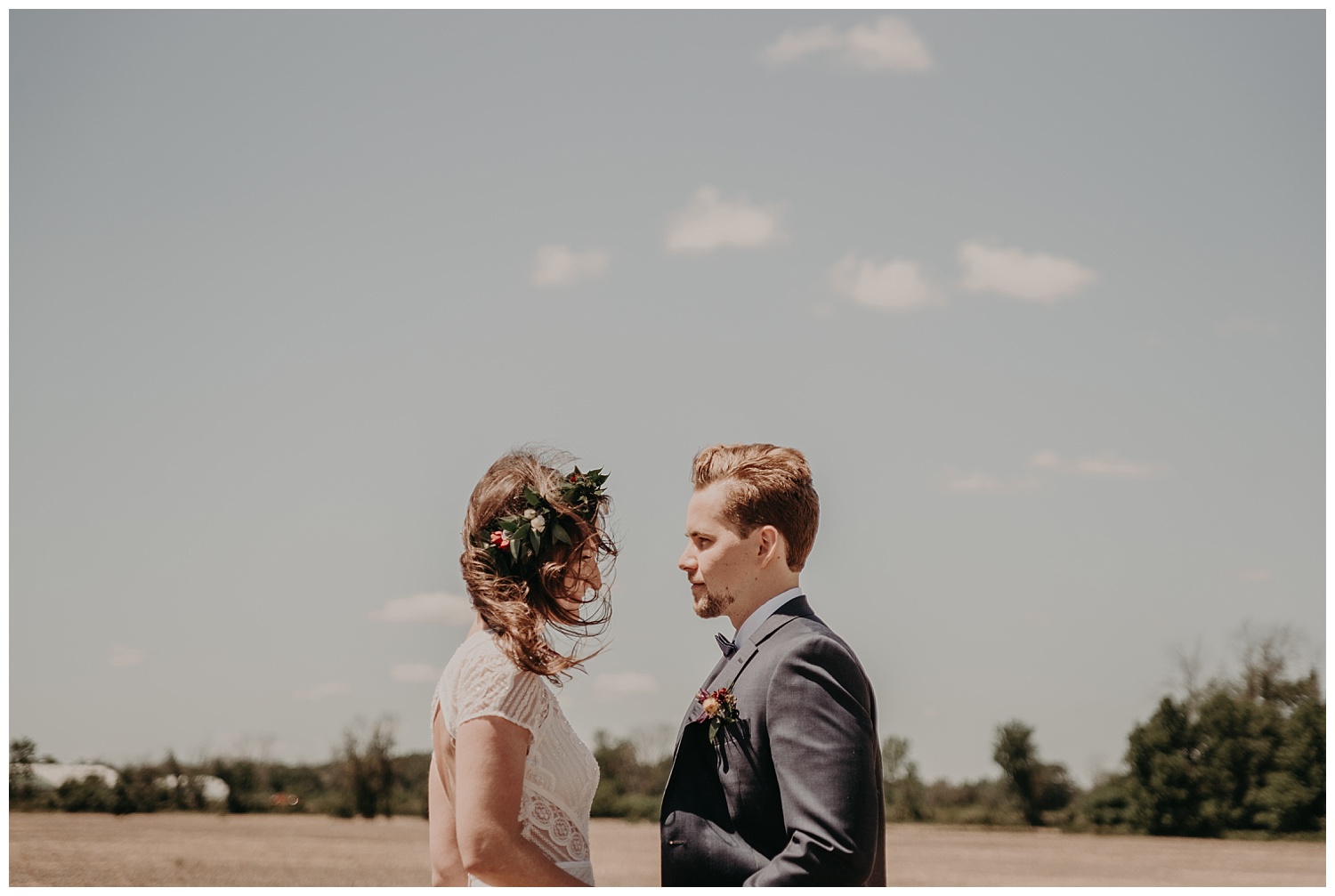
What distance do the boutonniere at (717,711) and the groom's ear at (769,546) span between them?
508 mm

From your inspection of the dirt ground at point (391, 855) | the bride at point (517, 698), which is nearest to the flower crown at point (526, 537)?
the bride at point (517, 698)

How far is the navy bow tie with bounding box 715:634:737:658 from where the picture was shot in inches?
163

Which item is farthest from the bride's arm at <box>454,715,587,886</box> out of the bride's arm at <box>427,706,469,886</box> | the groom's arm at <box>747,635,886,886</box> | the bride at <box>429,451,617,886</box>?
the groom's arm at <box>747,635,886,886</box>

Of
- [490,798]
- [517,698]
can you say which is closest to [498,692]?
[517,698]

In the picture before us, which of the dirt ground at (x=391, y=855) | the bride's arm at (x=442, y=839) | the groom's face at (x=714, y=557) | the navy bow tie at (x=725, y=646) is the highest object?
the groom's face at (x=714, y=557)

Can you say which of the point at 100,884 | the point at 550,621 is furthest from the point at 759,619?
the point at 100,884

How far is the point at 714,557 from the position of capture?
407 cm

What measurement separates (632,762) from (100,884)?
28.3 ft

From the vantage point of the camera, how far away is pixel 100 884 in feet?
58.0

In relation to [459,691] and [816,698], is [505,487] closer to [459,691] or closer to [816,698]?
[459,691]

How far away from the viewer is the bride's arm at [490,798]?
3.40 m

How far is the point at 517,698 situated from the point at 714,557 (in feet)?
3.05

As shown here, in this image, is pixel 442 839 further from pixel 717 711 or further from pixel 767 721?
pixel 767 721

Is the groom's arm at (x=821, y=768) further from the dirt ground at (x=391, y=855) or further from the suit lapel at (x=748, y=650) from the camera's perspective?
the dirt ground at (x=391, y=855)
